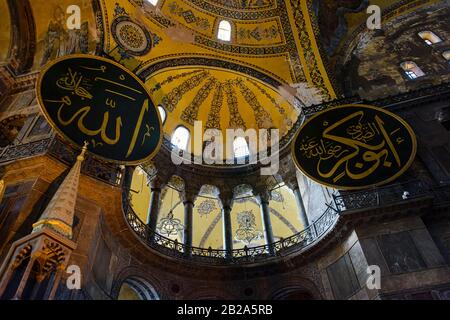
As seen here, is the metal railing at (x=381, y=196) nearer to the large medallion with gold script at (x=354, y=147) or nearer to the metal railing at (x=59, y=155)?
the large medallion with gold script at (x=354, y=147)

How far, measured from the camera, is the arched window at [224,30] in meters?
11.9

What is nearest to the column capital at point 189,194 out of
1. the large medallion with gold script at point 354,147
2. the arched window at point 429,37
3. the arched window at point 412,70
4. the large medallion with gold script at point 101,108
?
the large medallion with gold script at point 101,108

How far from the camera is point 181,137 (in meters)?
11.1

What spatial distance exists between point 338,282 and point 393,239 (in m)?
1.29

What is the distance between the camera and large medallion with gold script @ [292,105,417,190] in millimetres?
7328

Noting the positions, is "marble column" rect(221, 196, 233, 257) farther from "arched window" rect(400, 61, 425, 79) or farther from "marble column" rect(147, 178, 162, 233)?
"arched window" rect(400, 61, 425, 79)

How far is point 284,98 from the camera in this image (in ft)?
36.1

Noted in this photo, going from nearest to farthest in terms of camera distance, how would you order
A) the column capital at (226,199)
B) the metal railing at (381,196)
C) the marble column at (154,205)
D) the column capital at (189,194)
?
the metal railing at (381,196) → the marble column at (154,205) → the column capital at (189,194) → the column capital at (226,199)

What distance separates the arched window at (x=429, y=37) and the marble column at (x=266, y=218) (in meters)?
7.76

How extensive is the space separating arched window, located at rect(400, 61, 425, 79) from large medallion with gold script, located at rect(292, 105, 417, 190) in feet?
12.0

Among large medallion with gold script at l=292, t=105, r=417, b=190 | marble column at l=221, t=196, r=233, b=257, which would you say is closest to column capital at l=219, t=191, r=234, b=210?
marble column at l=221, t=196, r=233, b=257
